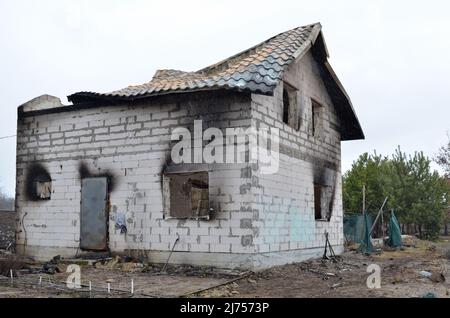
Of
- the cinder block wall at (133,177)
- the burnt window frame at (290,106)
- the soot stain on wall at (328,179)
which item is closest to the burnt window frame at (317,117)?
the soot stain on wall at (328,179)

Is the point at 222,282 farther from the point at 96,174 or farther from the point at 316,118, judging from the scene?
the point at 316,118

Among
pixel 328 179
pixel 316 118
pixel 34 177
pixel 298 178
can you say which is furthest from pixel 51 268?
pixel 316 118

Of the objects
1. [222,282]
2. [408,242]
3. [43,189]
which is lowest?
[408,242]

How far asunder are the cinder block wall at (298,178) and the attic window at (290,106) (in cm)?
18

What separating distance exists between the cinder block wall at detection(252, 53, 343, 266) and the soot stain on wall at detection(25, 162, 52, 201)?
6208mm

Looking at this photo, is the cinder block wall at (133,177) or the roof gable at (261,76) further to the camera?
the cinder block wall at (133,177)

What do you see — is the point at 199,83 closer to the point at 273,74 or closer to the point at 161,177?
the point at 273,74

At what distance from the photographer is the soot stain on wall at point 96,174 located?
38.9 feet

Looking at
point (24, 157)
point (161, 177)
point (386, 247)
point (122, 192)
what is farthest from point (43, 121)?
point (386, 247)

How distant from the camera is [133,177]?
11523 mm

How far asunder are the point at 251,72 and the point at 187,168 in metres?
2.60

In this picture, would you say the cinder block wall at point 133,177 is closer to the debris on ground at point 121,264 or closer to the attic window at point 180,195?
the attic window at point 180,195

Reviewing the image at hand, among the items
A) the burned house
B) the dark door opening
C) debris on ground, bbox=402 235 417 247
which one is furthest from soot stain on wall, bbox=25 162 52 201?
debris on ground, bbox=402 235 417 247

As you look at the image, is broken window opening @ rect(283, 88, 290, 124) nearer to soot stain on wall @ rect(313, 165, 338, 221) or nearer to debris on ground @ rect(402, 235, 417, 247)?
soot stain on wall @ rect(313, 165, 338, 221)
